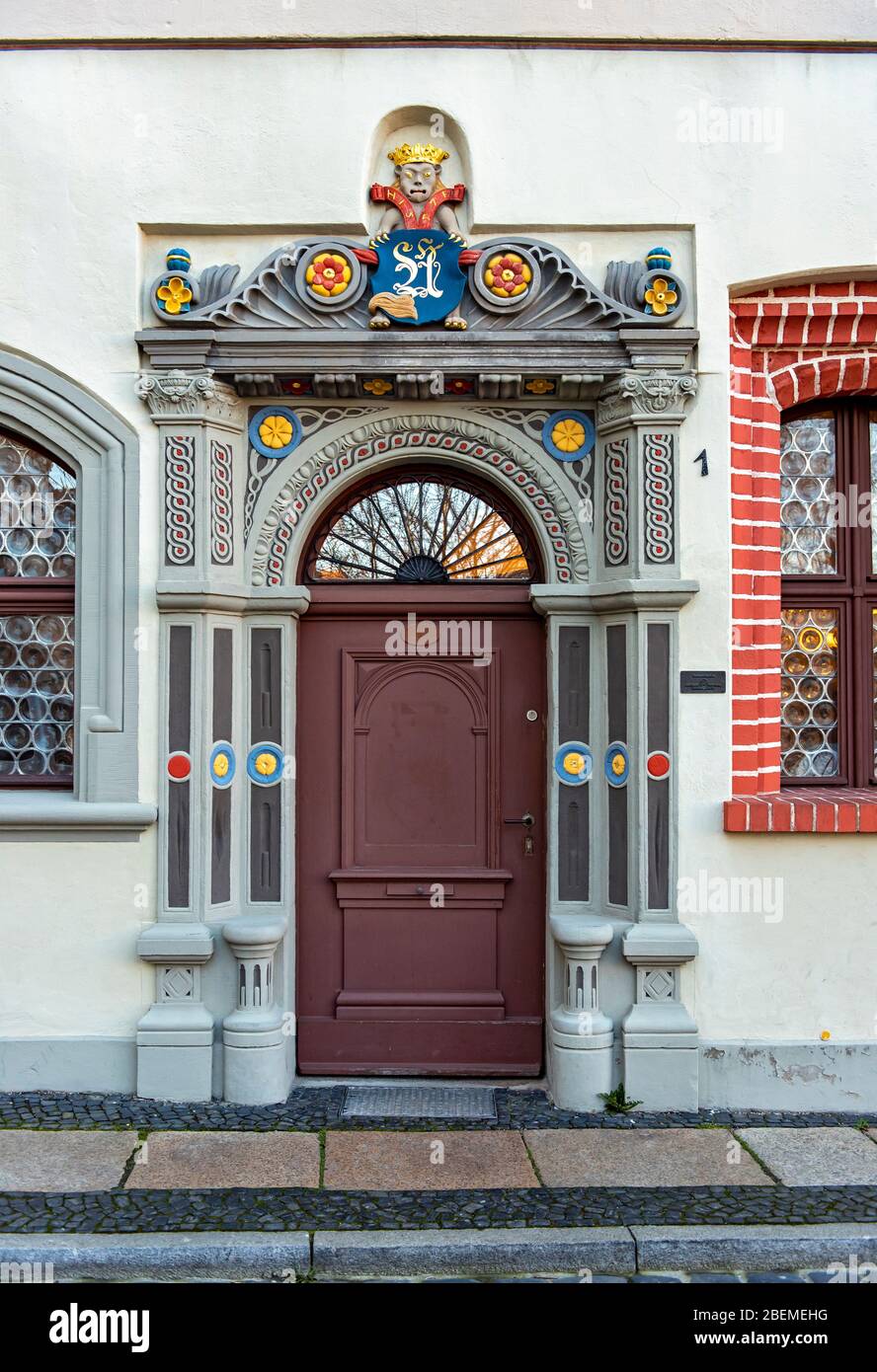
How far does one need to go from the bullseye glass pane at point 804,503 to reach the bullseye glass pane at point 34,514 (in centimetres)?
374

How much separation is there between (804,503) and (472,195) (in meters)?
2.34

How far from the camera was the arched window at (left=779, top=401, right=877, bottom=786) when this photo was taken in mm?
6023

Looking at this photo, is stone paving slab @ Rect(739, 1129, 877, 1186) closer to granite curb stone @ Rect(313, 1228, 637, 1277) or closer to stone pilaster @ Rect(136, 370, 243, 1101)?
granite curb stone @ Rect(313, 1228, 637, 1277)

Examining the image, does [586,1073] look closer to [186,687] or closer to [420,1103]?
[420,1103]

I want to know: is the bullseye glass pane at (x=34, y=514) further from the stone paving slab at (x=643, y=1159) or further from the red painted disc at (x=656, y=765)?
the stone paving slab at (x=643, y=1159)

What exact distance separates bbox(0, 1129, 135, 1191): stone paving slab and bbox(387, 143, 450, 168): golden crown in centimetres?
478

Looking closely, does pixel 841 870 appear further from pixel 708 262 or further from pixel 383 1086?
pixel 708 262

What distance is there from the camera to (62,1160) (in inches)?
190

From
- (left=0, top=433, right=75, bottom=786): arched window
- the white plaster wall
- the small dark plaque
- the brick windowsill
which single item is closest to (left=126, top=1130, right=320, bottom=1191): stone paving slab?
the white plaster wall

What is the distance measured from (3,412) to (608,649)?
323 centimetres

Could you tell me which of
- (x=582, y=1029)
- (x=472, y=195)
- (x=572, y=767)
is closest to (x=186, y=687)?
(x=572, y=767)

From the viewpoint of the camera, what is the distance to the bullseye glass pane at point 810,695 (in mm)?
6043

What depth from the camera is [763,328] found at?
5.72 metres
